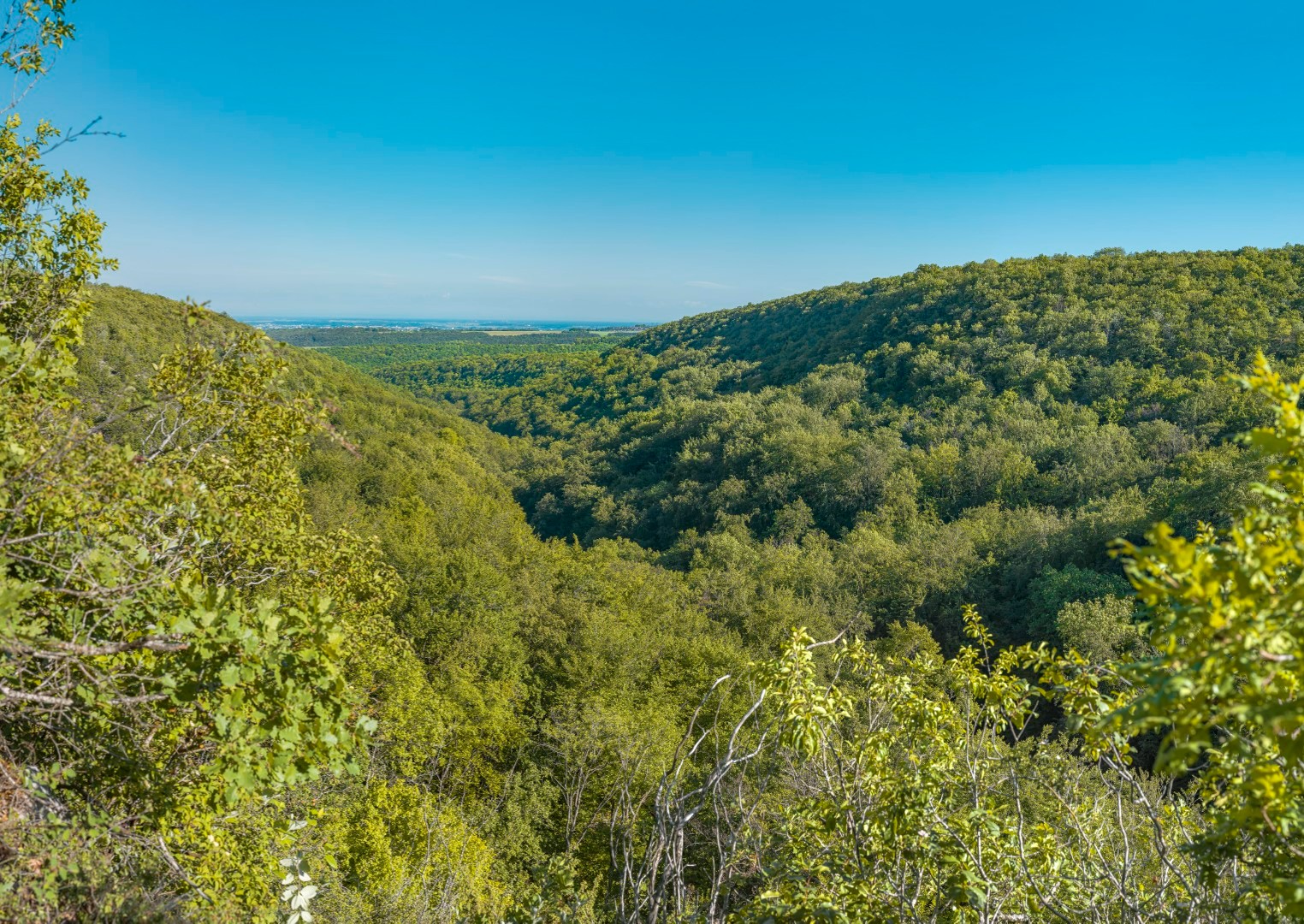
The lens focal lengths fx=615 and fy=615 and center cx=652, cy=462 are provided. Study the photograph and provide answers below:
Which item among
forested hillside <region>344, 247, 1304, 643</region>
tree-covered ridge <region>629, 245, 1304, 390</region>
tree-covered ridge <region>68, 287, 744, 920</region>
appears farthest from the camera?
tree-covered ridge <region>629, 245, 1304, 390</region>

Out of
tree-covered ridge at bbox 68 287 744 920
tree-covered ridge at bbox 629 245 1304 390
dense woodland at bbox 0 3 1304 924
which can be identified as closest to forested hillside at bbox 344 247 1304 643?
tree-covered ridge at bbox 629 245 1304 390

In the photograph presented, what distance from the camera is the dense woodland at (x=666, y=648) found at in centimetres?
276

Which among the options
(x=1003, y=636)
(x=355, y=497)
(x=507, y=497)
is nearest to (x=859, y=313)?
(x=507, y=497)

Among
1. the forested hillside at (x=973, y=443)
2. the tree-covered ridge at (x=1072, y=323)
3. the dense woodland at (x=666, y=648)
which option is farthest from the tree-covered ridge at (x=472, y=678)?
the tree-covered ridge at (x=1072, y=323)

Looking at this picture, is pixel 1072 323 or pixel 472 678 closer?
pixel 472 678

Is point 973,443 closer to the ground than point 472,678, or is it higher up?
higher up

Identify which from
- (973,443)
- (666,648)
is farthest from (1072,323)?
(666,648)

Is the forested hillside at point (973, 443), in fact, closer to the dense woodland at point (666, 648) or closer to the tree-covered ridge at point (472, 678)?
the dense woodland at point (666, 648)

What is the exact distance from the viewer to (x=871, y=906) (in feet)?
13.5

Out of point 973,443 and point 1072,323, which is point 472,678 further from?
point 1072,323

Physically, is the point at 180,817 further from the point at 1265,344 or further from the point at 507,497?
the point at 1265,344

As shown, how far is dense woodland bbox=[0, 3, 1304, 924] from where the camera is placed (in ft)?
9.05

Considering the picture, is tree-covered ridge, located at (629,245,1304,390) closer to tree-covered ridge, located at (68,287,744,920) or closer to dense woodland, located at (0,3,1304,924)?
dense woodland, located at (0,3,1304,924)

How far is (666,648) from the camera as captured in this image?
21875 mm
